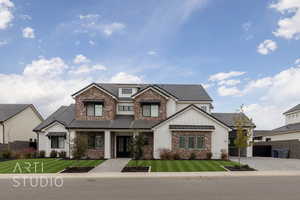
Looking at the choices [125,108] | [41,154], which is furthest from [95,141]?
[41,154]

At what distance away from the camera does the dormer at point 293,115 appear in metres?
39.9

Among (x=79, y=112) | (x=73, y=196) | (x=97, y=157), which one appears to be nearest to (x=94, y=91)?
(x=79, y=112)

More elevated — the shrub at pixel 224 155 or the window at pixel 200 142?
the window at pixel 200 142

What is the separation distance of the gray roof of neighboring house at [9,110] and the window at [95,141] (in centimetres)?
1451

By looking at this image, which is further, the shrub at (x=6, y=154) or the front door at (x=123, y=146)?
the shrub at (x=6, y=154)

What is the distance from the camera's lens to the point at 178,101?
31094 millimetres

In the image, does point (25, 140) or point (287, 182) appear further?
point (25, 140)

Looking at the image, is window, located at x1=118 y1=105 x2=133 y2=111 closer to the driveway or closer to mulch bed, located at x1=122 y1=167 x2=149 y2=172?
mulch bed, located at x1=122 y1=167 x2=149 y2=172

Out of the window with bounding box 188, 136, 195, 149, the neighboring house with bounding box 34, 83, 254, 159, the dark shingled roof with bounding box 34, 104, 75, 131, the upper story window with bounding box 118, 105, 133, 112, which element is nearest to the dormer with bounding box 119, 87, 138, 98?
the neighboring house with bounding box 34, 83, 254, 159

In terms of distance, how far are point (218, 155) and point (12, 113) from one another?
1099 inches

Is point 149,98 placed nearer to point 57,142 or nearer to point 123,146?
point 123,146

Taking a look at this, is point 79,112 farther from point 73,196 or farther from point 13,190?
point 73,196

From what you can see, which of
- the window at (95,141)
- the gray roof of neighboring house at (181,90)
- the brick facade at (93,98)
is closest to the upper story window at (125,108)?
the gray roof of neighboring house at (181,90)

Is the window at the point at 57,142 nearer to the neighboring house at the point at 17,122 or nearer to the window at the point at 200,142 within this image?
the neighboring house at the point at 17,122
